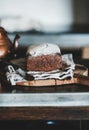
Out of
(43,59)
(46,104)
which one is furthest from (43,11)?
(46,104)

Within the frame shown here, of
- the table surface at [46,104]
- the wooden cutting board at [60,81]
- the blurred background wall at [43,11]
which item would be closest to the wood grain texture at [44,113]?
the table surface at [46,104]

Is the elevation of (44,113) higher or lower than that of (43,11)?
lower

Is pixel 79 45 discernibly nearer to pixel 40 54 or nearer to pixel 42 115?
pixel 40 54

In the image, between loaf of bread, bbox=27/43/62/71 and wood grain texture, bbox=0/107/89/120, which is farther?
loaf of bread, bbox=27/43/62/71

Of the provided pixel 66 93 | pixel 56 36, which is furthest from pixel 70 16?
pixel 66 93

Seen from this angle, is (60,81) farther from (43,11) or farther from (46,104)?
(43,11)

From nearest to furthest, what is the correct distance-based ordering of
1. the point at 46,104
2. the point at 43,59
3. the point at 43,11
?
1. the point at 46,104
2. the point at 43,59
3. the point at 43,11

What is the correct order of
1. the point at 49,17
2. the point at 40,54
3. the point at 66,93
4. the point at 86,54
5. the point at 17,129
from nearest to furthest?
the point at 66,93 < the point at 40,54 < the point at 17,129 < the point at 86,54 < the point at 49,17

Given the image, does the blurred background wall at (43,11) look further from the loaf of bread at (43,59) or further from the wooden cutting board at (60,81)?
the wooden cutting board at (60,81)

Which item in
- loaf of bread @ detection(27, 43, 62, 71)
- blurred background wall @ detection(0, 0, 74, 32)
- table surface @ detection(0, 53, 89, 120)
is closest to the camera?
table surface @ detection(0, 53, 89, 120)

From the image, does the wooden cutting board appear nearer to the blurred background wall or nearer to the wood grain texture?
the wood grain texture

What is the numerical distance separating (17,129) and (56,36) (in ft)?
3.86

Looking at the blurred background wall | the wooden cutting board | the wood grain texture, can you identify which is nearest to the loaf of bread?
the wooden cutting board

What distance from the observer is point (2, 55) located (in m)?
1.29
